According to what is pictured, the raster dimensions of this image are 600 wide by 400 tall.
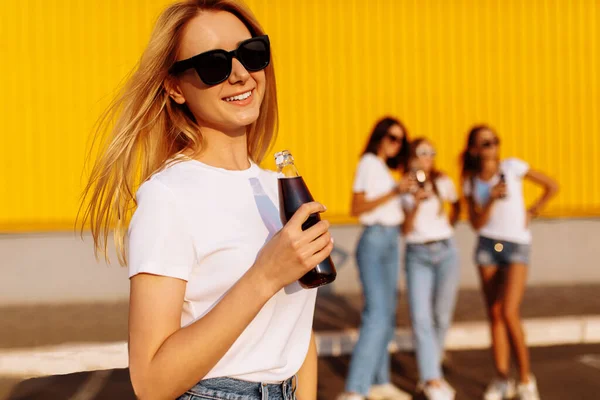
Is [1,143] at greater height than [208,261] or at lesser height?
lesser

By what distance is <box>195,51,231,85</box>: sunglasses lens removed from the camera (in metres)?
1.82

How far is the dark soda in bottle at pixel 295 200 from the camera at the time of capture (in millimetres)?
1809

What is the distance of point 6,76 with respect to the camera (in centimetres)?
980

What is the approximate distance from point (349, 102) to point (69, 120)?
11.7ft

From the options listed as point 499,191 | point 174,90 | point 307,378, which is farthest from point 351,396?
point 174,90

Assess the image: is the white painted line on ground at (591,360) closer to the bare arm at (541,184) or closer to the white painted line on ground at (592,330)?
the white painted line on ground at (592,330)

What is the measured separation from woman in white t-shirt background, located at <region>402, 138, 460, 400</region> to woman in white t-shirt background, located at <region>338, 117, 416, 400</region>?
116 mm

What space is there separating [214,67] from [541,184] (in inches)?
195

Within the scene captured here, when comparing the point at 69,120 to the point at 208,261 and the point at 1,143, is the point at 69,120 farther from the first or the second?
the point at 208,261

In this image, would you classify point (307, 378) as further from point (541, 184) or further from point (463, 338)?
point (463, 338)

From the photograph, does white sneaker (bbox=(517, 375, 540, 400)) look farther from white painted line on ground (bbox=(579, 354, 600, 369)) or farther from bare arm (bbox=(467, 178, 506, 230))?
white painted line on ground (bbox=(579, 354, 600, 369))

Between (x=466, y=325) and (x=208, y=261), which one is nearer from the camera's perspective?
(x=208, y=261)

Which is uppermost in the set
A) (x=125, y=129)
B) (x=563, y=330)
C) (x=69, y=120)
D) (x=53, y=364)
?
(x=125, y=129)

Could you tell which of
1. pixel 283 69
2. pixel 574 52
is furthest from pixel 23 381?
pixel 574 52
